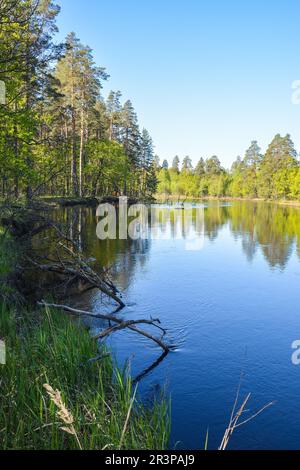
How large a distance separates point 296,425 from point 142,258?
16.5 metres

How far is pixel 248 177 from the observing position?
122062 mm

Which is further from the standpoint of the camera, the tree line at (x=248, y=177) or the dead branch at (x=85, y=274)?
the tree line at (x=248, y=177)

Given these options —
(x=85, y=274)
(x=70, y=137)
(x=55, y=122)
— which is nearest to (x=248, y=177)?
(x=55, y=122)

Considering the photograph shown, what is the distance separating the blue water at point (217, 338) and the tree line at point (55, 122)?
5.38m

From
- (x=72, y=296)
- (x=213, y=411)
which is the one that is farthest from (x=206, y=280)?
(x=213, y=411)

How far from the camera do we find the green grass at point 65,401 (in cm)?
515

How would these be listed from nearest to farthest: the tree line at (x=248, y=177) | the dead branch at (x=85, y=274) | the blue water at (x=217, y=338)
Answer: the blue water at (x=217, y=338), the dead branch at (x=85, y=274), the tree line at (x=248, y=177)

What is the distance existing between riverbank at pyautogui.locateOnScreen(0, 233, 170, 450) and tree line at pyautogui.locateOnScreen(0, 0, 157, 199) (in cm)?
391

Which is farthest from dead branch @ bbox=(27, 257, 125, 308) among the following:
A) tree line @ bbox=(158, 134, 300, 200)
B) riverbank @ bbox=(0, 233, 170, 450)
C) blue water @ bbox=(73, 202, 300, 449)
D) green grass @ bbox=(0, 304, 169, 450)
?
tree line @ bbox=(158, 134, 300, 200)

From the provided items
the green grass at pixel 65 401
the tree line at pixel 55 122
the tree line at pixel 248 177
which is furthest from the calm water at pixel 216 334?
the tree line at pixel 248 177

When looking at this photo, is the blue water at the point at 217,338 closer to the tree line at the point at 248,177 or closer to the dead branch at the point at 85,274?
the dead branch at the point at 85,274

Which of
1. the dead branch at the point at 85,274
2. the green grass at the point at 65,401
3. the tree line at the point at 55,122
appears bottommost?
the green grass at the point at 65,401

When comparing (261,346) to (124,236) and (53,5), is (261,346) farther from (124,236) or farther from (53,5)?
(53,5)

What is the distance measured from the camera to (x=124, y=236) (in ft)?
109
